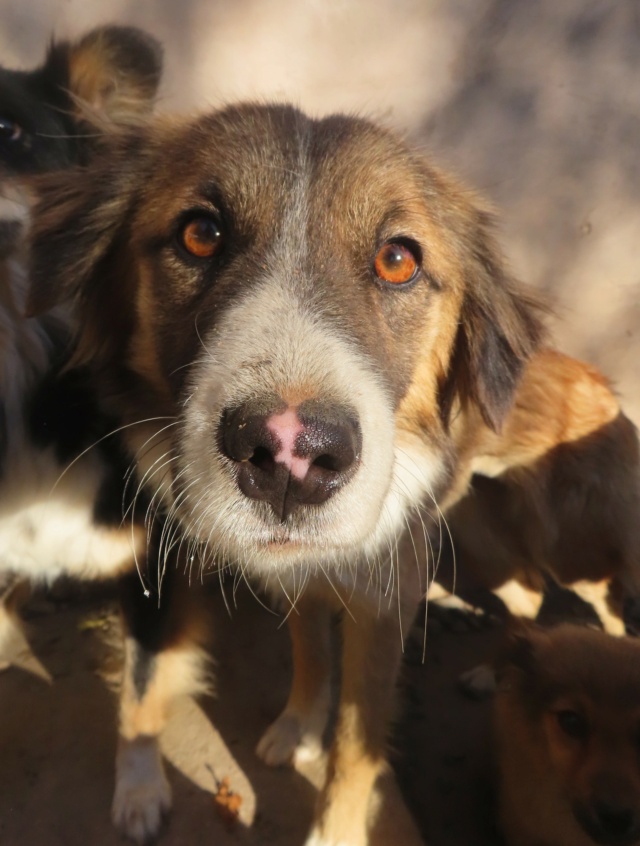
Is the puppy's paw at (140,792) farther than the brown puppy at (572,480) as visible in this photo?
No

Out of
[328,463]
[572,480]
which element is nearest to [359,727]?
[328,463]

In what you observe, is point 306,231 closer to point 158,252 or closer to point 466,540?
point 158,252

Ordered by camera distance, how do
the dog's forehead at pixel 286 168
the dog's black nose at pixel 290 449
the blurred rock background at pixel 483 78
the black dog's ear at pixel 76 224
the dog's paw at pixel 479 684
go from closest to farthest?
the dog's black nose at pixel 290 449 < the dog's forehead at pixel 286 168 < the black dog's ear at pixel 76 224 < the dog's paw at pixel 479 684 < the blurred rock background at pixel 483 78

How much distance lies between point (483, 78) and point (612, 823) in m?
2.78

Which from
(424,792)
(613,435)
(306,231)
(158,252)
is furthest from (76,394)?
(613,435)

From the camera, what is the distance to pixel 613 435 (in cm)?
264

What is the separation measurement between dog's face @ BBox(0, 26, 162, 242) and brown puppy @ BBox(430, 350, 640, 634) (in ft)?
5.58

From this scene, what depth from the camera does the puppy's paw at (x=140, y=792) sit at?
2.15 m

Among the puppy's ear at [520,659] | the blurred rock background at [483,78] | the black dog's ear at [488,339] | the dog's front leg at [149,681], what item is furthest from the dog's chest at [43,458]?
the blurred rock background at [483,78]

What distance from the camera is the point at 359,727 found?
2.05 meters

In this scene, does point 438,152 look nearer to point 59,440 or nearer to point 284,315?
point 284,315

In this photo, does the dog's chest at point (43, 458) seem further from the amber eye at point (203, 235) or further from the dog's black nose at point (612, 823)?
the dog's black nose at point (612, 823)

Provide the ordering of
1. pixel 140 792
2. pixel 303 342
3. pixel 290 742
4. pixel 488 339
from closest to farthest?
1. pixel 303 342
2. pixel 488 339
3. pixel 140 792
4. pixel 290 742

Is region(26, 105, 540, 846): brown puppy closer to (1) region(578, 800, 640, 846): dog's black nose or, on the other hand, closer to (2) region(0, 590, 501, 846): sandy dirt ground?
(2) region(0, 590, 501, 846): sandy dirt ground
